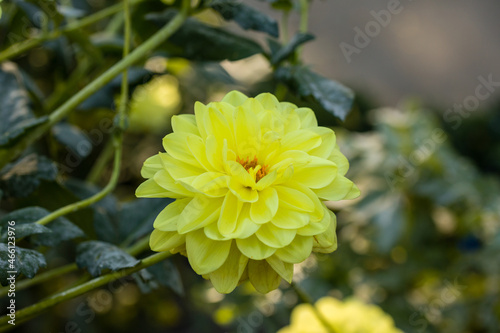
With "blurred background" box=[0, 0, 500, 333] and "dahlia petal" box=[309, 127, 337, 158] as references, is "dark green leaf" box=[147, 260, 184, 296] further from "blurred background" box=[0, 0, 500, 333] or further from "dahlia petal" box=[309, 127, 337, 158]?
"blurred background" box=[0, 0, 500, 333]

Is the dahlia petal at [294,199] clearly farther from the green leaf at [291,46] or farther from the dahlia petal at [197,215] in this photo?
the green leaf at [291,46]

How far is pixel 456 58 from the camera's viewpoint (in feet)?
9.59

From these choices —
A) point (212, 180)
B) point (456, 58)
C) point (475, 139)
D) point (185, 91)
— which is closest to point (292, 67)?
point (212, 180)

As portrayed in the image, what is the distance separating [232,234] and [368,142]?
3.00 feet

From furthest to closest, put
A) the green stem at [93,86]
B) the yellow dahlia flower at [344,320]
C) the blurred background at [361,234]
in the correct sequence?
the blurred background at [361,234] < the yellow dahlia flower at [344,320] < the green stem at [93,86]

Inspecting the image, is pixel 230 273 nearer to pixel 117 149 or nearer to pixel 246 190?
pixel 246 190

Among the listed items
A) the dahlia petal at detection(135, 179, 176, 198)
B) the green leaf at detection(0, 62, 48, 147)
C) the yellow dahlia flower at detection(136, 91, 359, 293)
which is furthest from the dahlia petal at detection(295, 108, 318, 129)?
the green leaf at detection(0, 62, 48, 147)

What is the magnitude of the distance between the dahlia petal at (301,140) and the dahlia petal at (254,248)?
7 centimetres

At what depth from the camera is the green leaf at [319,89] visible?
392mm

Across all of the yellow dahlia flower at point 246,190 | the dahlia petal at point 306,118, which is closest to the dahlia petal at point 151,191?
the yellow dahlia flower at point 246,190

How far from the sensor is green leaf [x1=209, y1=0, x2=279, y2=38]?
43 cm

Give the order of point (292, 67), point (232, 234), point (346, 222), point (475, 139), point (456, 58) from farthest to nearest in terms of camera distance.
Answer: point (456, 58) < point (475, 139) < point (346, 222) < point (292, 67) < point (232, 234)

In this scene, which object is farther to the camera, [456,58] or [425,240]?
[456,58]

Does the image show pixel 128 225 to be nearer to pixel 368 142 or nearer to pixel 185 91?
pixel 185 91
